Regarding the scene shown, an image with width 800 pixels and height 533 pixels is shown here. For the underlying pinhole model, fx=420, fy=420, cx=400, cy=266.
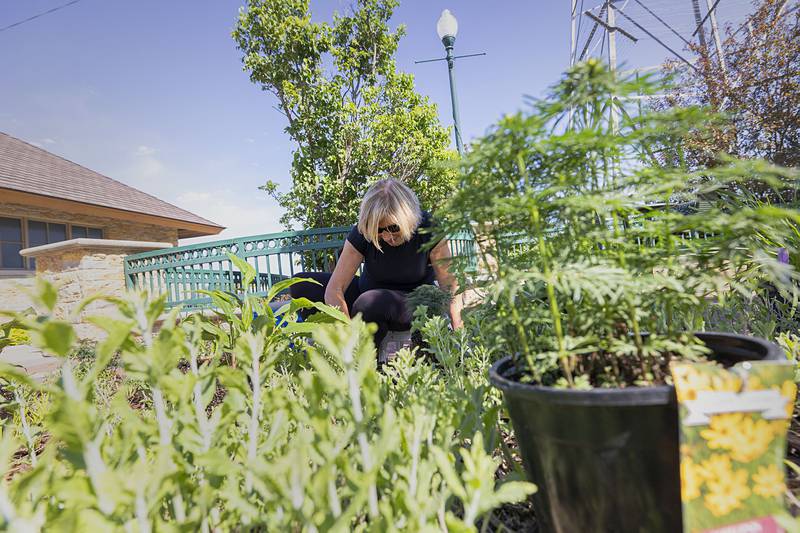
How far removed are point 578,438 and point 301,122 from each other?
24.8 ft

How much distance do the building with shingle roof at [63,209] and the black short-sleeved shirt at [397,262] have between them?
824 centimetres

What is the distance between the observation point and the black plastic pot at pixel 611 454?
2.25ft

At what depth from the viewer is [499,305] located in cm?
96

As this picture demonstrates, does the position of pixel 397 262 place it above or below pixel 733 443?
above

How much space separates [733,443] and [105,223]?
1275cm

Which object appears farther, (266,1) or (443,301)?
(266,1)

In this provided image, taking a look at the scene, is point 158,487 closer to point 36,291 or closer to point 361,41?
point 36,291

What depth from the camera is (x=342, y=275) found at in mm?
2883

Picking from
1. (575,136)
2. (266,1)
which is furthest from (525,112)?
(266,1)

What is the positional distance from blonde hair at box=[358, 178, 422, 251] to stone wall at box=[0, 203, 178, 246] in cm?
999

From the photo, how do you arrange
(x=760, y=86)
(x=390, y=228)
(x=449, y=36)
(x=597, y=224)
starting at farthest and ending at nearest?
(x=760, y=86) → (x=449, y=36) → (x=390, y=228) → (x=597, y=224)

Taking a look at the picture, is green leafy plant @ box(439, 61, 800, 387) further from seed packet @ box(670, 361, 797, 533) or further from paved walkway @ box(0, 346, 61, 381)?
paved walkway @ box(0, 346, 61, 381)

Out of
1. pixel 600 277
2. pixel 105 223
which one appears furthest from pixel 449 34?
pixel 105 223

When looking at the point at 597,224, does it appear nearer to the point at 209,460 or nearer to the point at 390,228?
the point at 209,460
